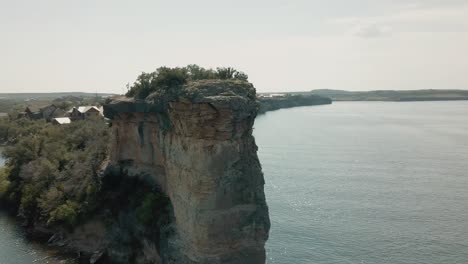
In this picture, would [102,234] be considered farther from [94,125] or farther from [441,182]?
[441,182]

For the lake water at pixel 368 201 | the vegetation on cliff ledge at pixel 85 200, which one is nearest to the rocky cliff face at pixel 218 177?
the vegetation on cliff ledge at pixel 85 200

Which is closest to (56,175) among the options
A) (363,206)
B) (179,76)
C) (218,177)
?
(179,76)

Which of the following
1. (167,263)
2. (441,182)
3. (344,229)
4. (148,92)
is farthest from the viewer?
(441,182)

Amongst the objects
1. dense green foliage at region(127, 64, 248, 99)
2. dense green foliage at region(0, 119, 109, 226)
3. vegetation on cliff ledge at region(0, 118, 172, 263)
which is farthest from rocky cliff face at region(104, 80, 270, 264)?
dense green foliage at region(0, 119, 109, 226)

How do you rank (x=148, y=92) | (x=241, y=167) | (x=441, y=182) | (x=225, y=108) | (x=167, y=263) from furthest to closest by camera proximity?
(x=441, y=182), (x=148, y=92), (x=167, y=263), (x=241, y=167), (x=225, y=108)

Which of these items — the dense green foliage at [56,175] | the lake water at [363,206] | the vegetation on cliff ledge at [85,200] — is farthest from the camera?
the dense green foliage at [56,175]

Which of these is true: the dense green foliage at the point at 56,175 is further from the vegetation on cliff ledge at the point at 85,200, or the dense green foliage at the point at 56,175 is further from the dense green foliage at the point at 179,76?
the dense green foliage at the point at 179,76

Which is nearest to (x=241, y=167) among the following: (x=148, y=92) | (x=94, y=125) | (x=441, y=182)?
(x=148, y=92)
